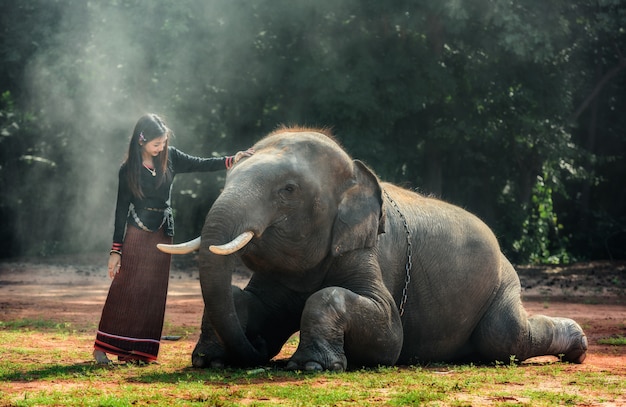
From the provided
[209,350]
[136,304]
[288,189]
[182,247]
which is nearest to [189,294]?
[136,304]

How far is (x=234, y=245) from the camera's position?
677 cm

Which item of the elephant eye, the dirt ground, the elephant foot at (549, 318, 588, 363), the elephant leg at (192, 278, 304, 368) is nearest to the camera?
the elephant eye

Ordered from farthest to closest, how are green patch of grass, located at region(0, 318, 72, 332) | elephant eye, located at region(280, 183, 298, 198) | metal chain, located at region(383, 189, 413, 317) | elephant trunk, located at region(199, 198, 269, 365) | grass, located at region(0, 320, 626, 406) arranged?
green patch of grass, located at region(0, 318, 72, 332) < metal chain, located at region(383, 189, 413, 317) < elephant eye, located at region(280, 183, 298, 198) < elephant trunk, located at region(199, 198, 269, 365) < grass, located at region(0, 320, 626, 406)

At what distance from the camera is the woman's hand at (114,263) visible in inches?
313

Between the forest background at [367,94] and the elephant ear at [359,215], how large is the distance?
1180 centimetres

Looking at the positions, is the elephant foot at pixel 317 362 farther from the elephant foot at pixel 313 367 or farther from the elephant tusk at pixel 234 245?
the elephant tusk at pixel 234 245

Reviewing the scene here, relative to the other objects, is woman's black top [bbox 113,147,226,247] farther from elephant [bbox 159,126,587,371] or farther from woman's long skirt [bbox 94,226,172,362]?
elephant [bbox 159,126,587,371]

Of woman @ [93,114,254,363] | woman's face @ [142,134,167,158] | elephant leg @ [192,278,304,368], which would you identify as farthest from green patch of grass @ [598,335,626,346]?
woman's face @ [142,134,167,158]

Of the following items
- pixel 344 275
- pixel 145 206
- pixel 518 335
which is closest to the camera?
pixel 344 275

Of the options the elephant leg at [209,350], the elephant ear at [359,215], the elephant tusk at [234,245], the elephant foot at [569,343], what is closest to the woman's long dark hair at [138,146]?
the elephant leg at [209,350]

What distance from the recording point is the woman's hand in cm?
796

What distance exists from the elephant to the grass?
257 millimetres

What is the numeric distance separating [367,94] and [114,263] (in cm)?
1291

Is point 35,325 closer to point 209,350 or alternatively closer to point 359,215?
point 209,350
